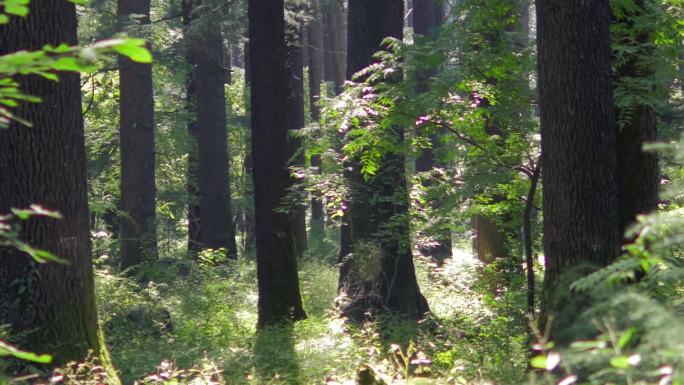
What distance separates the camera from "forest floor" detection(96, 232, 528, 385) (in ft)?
26.0

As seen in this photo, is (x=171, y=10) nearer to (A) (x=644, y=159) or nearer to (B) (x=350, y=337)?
(B) (x=350, y=337)

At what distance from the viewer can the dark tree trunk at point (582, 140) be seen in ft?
22.8

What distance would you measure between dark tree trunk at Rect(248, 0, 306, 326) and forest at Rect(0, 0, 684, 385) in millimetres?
34

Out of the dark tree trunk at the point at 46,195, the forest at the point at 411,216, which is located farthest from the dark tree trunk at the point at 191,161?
the dark tree trunk at the point at 46,195

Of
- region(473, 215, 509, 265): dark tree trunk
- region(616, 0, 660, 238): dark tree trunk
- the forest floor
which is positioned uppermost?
region(616, 0, 660, 238): dark tree trunk

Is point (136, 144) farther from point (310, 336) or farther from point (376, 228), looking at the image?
point (310, 336)

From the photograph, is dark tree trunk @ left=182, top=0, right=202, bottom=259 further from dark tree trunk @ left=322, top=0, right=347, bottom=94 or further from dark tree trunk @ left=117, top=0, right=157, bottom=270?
dark tree trunk @ left=322, top=0, right=347, bottom=94

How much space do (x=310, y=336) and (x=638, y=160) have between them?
5.07 meters

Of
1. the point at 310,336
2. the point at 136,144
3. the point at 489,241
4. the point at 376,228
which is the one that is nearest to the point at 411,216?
the point at 376,228

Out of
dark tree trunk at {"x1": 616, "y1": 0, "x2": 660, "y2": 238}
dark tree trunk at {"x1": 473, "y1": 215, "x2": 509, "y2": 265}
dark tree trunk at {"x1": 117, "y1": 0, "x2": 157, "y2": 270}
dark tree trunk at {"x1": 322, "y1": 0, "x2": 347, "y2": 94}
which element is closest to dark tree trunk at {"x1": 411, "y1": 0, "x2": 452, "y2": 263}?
dark tree trunk at {"x1": 322, "y1": 0, "x2": 347, "y2": 94}

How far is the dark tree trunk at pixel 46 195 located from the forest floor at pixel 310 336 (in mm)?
1092

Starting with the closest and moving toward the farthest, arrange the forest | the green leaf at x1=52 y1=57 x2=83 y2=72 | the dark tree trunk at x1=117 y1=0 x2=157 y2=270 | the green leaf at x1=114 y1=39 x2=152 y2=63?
the green leaf at x1=114 y1=39 x2=152 y2=63 < the green leaf at x1=52 y1=57 x2=83 y2=72 < the forest < the dark tree trunk at x1=117 y1=0 x2=157 y2=270

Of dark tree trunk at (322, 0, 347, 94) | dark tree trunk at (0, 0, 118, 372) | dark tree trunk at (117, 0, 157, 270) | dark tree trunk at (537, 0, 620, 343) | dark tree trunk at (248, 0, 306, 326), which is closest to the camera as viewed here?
dark tree trunk at (537, 0, 620, 343)

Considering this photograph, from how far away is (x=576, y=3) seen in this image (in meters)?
6.96
